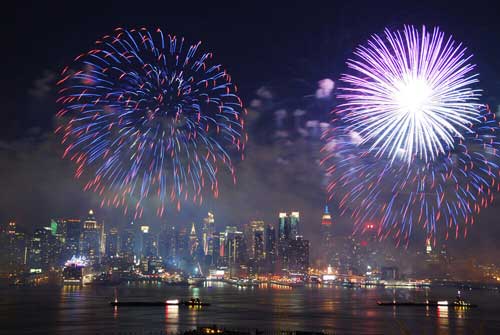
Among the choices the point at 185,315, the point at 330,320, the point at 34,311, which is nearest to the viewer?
the point at 330,320

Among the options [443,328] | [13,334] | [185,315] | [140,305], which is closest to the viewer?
[13,334]

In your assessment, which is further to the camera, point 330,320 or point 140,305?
point 140,305

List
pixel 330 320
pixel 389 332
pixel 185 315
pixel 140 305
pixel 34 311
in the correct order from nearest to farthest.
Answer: pixel 389 332
pixel 330 320
pixel 185 315
pixel 34 311
pixel 140 305

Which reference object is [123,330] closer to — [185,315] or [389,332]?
[185,315]

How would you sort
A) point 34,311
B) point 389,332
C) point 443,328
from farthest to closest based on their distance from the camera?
point 34,311 → point 443,328 → point 389,332

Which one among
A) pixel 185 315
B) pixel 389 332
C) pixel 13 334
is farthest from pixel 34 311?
pixel 389 332

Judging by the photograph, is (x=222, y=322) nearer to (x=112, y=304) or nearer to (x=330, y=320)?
(x=330, y=320)

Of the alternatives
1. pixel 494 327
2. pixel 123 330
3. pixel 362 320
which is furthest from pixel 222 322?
pixel 494 327

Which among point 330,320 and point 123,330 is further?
point 330,320
